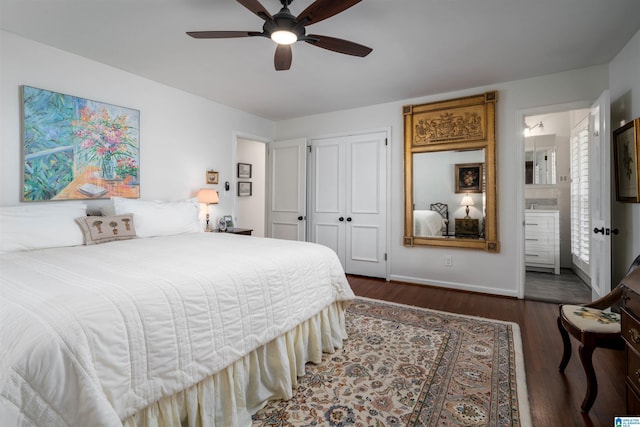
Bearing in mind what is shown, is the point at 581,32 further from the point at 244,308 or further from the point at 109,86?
the point at 109,86

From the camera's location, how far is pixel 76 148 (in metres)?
2.84

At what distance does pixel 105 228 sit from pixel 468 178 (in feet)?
12.9

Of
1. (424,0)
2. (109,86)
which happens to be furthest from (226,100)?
(424,0)

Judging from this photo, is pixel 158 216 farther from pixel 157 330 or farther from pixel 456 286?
pixel 456 286

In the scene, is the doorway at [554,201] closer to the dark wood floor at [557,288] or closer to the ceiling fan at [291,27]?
the dark wood floor at [557,288]

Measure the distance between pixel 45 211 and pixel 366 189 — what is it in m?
3.57

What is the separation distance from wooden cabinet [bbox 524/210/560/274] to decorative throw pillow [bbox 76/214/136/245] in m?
5.28

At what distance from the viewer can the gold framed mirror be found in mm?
3688

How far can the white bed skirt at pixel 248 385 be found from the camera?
1.25 meters

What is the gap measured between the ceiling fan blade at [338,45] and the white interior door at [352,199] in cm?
220

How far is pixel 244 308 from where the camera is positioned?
1.54 m

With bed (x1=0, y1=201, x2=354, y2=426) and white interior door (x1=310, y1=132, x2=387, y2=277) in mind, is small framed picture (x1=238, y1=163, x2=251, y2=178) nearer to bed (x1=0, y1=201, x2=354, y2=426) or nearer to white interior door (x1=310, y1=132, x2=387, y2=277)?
white interior door (x1=310, y1=132, x2=387, y2=277)

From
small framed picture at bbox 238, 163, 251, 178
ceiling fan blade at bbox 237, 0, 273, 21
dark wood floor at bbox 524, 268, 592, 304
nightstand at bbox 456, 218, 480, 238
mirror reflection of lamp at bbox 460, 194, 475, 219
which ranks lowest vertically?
dark wood floor at bbox 524, 268, 592, 304

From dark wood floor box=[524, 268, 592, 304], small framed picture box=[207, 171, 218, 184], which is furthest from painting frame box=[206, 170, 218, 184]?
dark wood floor box=[524, 268, 592, 304]
